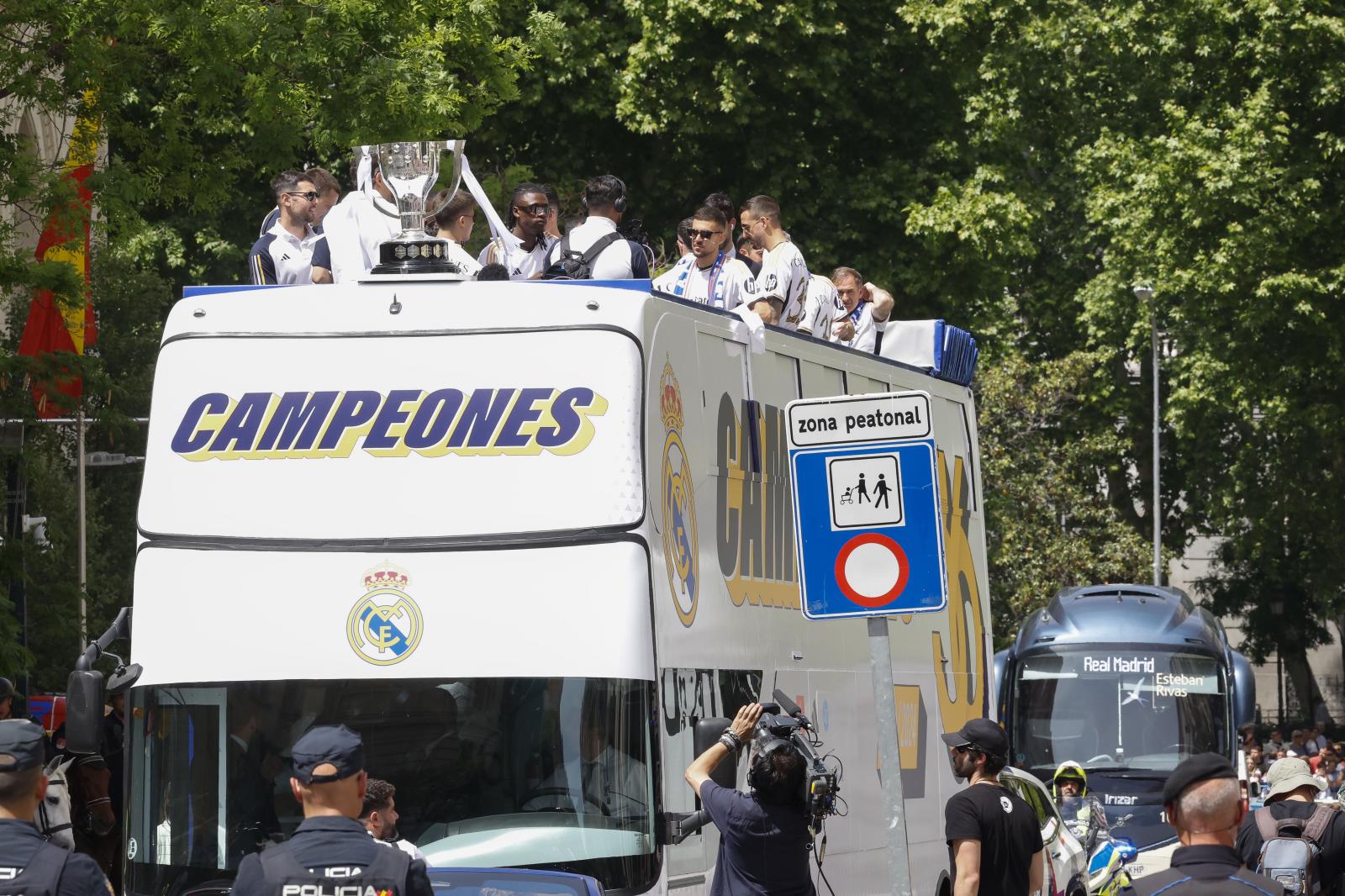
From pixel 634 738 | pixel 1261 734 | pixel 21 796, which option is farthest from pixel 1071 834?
pixel 1261 734

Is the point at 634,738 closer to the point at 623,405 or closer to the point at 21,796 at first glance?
the point at 623,405

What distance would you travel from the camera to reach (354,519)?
30.3ft

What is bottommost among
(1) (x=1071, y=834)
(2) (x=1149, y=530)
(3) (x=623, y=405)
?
(1) (x=1071, y=834)

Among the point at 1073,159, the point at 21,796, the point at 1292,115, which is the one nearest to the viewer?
the point at 21,796

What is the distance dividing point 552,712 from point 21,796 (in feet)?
11.6

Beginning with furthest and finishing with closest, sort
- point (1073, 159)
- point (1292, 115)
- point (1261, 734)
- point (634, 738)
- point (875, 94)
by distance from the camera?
point (1261, 734), point (1073, 159), point (1292, 115), point (875, 94), point (634, 738)

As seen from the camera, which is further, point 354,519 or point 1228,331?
point 1228,331

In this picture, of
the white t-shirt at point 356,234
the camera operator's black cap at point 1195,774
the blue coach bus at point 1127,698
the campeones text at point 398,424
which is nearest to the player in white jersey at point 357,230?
the white t-shirt at point 356,234

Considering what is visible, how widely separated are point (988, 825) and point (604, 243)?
4.08 meters

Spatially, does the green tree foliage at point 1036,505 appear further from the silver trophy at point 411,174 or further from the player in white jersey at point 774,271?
the silver trophy at point 411,174

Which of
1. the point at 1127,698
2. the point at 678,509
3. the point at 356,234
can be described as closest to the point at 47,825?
the point at 356,234

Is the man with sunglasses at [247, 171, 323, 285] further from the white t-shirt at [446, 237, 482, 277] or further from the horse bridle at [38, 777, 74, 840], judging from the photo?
the horse bridle at [38, 777, 74, 840]

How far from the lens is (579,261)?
37.9ft

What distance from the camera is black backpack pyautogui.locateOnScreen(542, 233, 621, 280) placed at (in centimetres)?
1099
